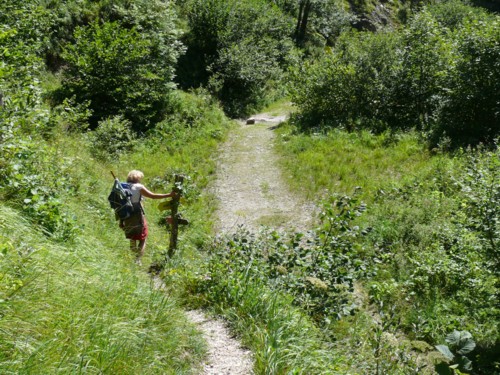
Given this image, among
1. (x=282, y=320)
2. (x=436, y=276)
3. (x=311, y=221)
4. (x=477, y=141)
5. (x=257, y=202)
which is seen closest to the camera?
(x=282, y=320)

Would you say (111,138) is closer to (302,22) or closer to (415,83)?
(415,83)

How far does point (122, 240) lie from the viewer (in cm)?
677

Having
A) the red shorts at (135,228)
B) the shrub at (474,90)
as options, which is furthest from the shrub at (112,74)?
the shrub at (474,90)

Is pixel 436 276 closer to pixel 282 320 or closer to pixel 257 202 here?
pixel 282 320

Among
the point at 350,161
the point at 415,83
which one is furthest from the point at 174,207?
the point at 415,83

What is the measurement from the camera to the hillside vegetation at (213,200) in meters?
3.75

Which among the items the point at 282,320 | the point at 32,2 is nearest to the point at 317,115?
the point at 32,2

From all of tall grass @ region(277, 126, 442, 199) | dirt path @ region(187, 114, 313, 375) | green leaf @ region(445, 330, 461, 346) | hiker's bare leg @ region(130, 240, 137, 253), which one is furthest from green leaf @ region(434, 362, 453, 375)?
tall grass @ region(277, 126, 442, 199)

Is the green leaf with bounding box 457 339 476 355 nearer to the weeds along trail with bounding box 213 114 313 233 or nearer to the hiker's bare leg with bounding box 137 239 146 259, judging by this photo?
the hiker's bare leg with bounding box 137 239 146 259

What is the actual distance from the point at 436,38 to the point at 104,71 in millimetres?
11559

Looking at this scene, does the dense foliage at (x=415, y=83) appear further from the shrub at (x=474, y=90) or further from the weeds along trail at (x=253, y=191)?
the weeds along trail at (x=253, y=191)

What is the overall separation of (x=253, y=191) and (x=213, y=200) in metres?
1.34

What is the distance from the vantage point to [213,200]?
11.7 metres

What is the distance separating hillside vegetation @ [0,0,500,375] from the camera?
375cm
